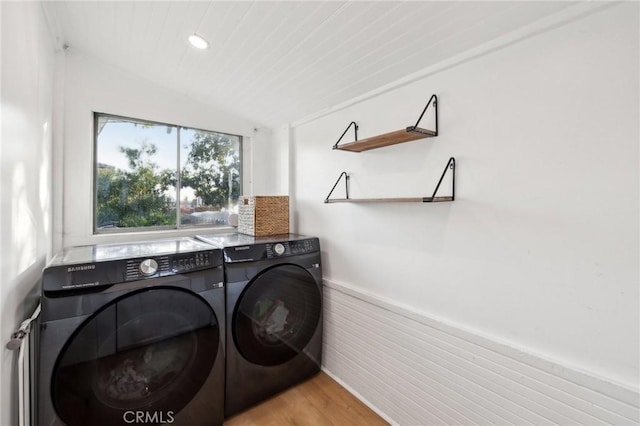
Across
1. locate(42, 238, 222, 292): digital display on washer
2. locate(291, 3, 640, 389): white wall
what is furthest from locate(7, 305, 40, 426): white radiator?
locate(291, 3, 640, 389): white wall

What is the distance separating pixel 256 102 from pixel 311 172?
68cm

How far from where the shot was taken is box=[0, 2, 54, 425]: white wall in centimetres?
86

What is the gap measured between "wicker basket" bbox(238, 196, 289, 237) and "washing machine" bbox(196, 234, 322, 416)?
32 cm

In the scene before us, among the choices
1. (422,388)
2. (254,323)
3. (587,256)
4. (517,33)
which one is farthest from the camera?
(254,323)

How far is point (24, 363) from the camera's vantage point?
103 centimetres

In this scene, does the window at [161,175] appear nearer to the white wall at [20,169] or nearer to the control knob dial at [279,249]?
the white wall at [20,169]

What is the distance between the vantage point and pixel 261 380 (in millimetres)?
1696

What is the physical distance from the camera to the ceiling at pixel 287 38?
1.13 meters

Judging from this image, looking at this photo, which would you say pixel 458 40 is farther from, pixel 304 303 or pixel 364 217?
pixel 304 303

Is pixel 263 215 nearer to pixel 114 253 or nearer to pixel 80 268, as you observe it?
pixel 114 253

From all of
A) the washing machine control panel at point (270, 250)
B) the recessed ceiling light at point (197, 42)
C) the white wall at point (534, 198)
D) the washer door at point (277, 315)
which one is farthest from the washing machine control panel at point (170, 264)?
the recessed ceiling light at point (197, 42)

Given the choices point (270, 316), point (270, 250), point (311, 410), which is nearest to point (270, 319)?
point (270, 316)

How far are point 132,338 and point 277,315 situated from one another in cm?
78

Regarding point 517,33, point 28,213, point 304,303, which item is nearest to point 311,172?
point 304,303
